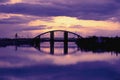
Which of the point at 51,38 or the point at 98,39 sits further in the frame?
the point at 51,38

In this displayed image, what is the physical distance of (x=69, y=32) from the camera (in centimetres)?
15988

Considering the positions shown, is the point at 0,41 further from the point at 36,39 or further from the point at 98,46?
the point at 98,46

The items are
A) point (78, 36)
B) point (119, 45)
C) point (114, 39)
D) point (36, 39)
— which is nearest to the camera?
point (119, 45)

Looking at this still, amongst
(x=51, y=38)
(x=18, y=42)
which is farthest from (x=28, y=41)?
(x=51, y=38)

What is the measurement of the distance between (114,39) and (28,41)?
63660mm

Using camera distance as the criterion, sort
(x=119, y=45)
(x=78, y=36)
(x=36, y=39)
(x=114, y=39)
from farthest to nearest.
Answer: (x=36, y=39)
(x=78, y=36)
(x=114, y=39)
(x=119, y=45)

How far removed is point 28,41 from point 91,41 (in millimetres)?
56235

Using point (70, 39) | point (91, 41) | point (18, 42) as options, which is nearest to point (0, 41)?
point (18, 42)

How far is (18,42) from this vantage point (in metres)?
175

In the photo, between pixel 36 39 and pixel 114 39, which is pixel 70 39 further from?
pixel 114 39

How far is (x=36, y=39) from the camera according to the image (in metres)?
173

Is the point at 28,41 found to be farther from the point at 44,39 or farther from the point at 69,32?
the point at 69,32

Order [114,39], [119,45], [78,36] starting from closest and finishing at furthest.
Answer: [119,45]
[114,39]
[78,36]

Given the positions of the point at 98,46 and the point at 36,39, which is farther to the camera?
the point at 36,39
